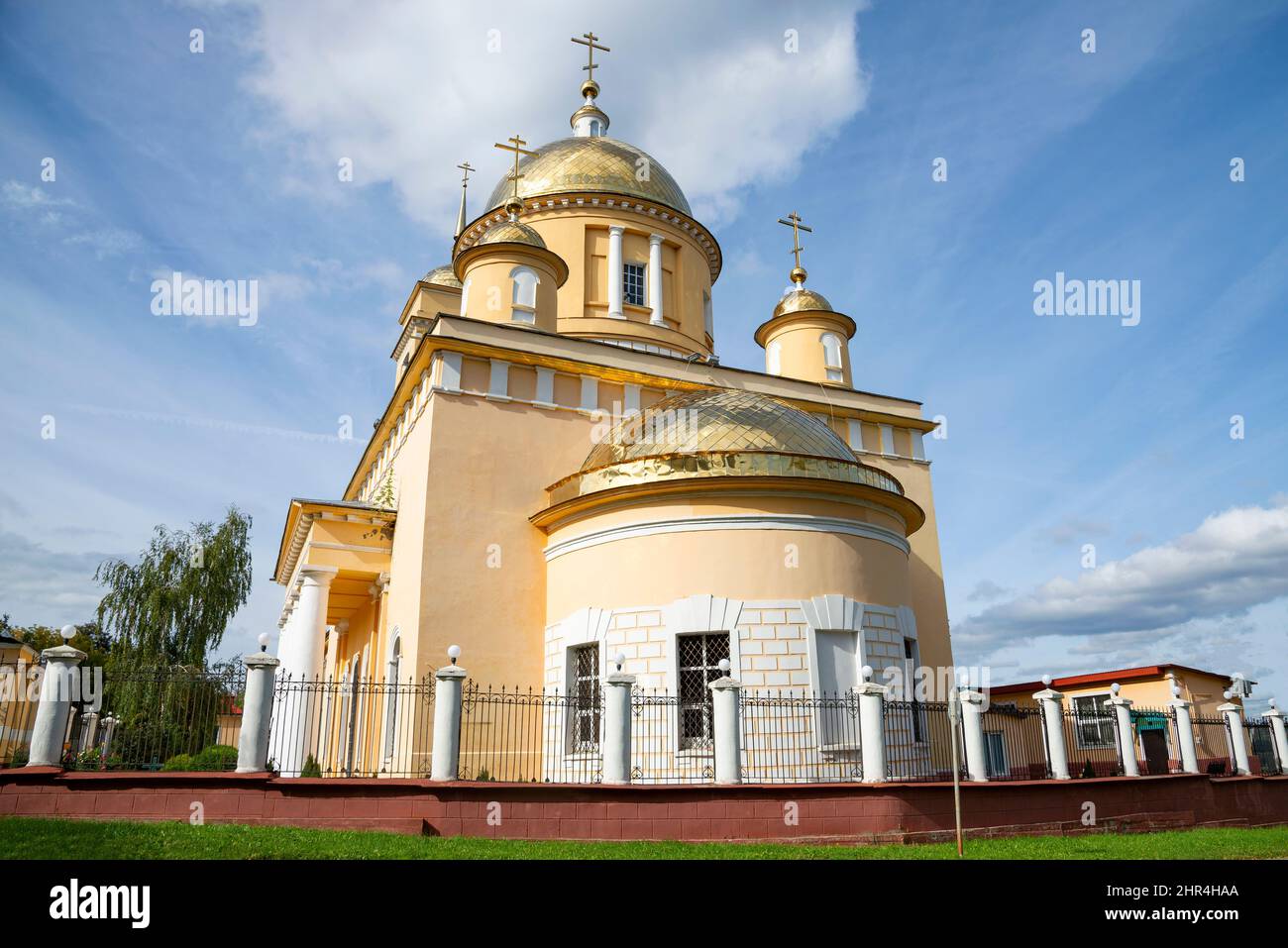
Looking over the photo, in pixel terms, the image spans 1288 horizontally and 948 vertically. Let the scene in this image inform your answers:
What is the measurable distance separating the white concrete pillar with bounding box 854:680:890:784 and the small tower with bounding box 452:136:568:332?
1026cm

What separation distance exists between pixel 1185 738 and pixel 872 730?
6.79 meters

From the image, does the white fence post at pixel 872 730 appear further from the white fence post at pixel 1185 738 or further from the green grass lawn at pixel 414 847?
the white fence post at pixel 1185 738

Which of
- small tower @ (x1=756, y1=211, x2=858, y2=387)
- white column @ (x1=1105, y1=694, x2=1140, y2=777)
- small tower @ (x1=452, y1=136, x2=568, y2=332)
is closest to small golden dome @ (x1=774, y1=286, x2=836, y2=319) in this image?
small tower @ (x1=756, y1=211, x2=858, y2=387)

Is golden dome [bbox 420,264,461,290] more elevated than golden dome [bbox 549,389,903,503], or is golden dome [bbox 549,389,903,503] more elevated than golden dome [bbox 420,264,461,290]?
golden dome [bbox 420,264,461,290]

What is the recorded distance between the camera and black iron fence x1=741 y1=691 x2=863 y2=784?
11.2 metres

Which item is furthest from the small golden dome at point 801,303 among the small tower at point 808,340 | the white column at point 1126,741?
the white column at point 1126,741

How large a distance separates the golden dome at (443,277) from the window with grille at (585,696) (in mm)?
15407

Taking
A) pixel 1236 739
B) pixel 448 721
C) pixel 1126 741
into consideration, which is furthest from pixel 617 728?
pixel 1236 739

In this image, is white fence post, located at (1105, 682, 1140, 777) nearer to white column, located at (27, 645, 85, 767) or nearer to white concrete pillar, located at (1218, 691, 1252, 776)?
white concrete pillar, located at (1218, 691, 1252, 776)

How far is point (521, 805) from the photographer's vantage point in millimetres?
9609

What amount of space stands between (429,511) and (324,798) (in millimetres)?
5364

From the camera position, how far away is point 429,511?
45.7 ft

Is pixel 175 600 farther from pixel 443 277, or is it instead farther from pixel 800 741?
pixel 800 741
